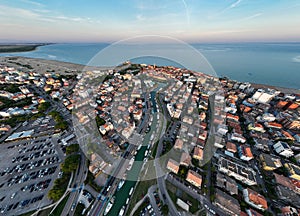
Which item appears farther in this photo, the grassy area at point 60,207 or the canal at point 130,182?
the canal at point 130,182

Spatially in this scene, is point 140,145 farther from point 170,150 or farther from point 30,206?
point 30,206

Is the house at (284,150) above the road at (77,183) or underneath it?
above

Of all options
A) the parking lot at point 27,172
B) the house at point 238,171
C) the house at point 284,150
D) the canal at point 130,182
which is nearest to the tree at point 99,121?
the parking lot at point 27,172

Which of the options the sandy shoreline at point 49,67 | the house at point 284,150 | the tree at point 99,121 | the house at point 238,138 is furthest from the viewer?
the sandy shoreline at point 49,67

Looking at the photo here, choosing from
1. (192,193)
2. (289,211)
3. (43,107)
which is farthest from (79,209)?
(43,107)

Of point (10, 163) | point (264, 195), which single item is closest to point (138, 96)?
point (10, 163)

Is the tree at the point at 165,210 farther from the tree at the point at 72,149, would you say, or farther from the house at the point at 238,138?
the house at the point at 238,138

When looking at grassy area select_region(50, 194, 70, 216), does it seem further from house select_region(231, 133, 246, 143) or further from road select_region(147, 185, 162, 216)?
house select_region(231, 133, 246, 143)

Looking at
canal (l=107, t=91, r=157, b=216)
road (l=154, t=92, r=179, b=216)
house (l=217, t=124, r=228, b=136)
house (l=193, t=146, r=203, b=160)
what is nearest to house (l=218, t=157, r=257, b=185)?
house (l=193, t=146, r=203, b=160)
